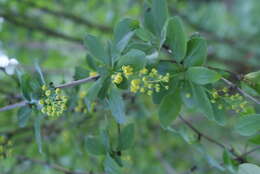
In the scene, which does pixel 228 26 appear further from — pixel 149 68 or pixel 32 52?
pixel 149 68

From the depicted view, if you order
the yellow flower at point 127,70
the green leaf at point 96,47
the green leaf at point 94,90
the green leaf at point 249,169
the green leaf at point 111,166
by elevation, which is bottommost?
the green leaf at point 111,166

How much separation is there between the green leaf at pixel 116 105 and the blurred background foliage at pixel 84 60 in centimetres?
22

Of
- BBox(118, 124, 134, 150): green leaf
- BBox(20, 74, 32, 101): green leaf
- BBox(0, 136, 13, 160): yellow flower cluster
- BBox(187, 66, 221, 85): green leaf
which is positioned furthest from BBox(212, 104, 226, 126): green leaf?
BBox(0, 136, 13, 160): yellow flower cluster

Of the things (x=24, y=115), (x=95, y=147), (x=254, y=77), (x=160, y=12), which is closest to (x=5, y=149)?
(x=24, y=115)

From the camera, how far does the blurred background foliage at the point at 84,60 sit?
140 cm

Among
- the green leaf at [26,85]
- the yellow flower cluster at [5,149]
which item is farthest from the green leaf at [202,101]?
the yellow flower cluster at [5,149]

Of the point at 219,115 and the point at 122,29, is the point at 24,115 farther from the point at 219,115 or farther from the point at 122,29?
the point at 219,115

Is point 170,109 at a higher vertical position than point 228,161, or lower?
higher

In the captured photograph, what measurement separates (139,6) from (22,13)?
0.87 meters

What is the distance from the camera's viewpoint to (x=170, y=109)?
2.67 ft

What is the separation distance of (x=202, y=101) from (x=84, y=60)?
1397 millimetres

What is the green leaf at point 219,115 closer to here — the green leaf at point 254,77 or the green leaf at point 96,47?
the green leaf at point 254,77

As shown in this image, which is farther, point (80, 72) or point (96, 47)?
point (80, 72)

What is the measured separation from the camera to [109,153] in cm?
87
